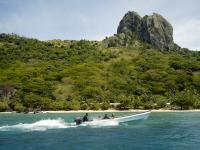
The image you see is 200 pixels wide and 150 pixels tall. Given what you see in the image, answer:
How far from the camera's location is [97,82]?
136750mm

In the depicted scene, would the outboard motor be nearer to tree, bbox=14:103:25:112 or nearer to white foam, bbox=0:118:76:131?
white foam, bbox=0:118:76:131

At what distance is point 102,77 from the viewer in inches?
5674

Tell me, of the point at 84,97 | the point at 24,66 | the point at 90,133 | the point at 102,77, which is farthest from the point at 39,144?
the point at 24,66

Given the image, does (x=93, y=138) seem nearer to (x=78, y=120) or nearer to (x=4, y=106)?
(x=78, y=120)

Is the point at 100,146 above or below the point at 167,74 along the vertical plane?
below

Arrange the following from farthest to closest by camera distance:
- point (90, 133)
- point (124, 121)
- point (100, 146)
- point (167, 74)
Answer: point (167, 74) < point (124, 121) < point (90, 133) < point (100, 146)

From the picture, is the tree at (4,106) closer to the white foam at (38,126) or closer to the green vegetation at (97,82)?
the green vegetation at (97,82)

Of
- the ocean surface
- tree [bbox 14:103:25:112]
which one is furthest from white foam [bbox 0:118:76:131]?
tree [bbox 14:103:25:112]

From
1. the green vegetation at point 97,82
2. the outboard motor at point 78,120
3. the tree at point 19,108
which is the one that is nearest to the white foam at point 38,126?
the outboard motor at point 78,120

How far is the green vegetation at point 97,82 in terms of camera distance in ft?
364

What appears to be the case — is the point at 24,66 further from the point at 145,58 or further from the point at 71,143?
the point at 71,143

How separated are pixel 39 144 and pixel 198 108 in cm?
7075

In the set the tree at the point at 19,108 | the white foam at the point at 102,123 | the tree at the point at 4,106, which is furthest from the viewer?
the tree at the point at 4,106

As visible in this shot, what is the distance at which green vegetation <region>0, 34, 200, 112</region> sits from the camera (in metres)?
111
